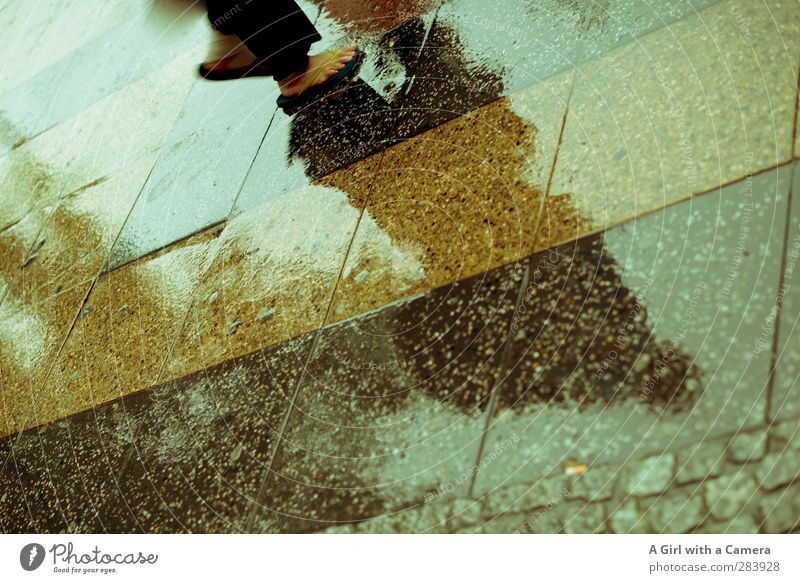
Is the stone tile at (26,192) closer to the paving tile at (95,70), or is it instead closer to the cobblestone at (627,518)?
the paving tile at (95,70)

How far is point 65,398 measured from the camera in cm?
285

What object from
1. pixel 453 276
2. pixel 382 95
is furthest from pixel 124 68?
pixel 453 276

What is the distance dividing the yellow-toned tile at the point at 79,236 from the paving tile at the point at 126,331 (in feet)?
1.10

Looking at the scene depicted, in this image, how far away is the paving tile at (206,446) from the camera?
7.07 feet

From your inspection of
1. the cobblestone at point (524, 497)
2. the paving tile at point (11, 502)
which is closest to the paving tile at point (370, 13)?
the cobblestone at point (524, 497)

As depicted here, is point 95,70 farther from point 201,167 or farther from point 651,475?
point 651,475

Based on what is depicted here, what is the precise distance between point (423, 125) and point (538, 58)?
55cm

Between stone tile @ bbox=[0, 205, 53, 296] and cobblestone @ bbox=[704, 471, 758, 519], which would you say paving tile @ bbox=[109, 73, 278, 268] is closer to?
stone tile @ bbox=[0, 205, 53, 296]

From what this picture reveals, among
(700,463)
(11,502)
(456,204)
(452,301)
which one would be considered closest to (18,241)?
(11,502)

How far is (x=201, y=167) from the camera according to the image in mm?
3305

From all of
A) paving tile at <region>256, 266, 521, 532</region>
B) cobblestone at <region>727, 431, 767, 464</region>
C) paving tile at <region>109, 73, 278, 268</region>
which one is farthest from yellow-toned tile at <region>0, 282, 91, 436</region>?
cobblestone at <region>727, 431, 767, 464</region>

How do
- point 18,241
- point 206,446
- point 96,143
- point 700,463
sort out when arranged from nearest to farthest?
point 700,463 → point 206,446 → point 18,241 → point 96,143

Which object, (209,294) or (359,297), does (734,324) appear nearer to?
(359,297)

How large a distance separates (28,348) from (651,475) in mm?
3099
